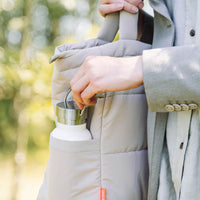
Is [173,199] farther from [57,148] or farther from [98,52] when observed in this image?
[98,52]

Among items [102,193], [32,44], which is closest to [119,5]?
[102,193]

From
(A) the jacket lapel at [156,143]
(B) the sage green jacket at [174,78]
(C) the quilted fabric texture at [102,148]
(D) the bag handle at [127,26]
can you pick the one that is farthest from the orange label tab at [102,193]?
(D) the bag handle at [127,26]

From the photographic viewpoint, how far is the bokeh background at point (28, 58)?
239 cm

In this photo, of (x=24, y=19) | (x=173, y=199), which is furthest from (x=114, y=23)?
(x=24, y=19)

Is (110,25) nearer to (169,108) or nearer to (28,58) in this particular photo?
(169,108)

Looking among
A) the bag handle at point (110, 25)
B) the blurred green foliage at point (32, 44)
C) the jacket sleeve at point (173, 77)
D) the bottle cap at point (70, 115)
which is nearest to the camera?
the jacket sleeve at point (173, 77)

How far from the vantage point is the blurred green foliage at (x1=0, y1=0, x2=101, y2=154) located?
7.80 feet

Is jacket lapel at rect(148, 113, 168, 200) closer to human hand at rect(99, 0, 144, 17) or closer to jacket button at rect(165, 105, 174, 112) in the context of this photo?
jacket button at rect(165, 105, 174, 112)

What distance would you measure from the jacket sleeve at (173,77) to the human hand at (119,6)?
0.69 ft

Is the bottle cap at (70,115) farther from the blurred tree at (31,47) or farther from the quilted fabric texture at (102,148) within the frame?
the blurred tree at (31,47)

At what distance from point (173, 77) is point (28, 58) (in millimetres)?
2268

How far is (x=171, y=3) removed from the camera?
767 millimetres

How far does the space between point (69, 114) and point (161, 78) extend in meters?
0.26

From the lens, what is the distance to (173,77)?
0.61 meters
